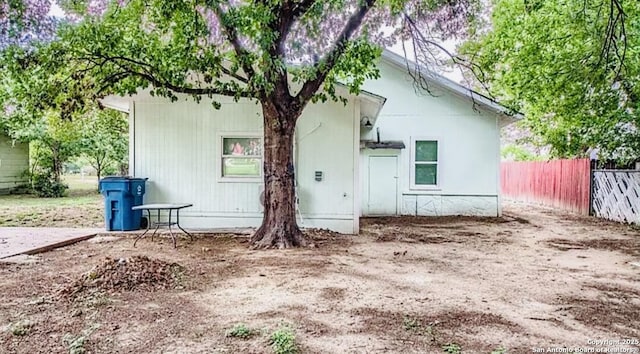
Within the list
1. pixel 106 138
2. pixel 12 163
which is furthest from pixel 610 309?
pixel 12 163

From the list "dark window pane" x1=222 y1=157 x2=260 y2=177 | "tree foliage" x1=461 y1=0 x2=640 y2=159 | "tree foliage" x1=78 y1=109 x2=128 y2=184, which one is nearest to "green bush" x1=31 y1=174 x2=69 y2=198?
"tree foliage" x1=78 y1=109 x2=128 y2=184

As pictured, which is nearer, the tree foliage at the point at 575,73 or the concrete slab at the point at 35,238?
the concrete slab at the point at 35,238

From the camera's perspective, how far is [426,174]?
1295cm

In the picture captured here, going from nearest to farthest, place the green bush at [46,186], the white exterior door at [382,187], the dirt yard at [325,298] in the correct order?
the dirt yard at [325,298]
the white exterior door at [382,187]
the green bush at [46,186]

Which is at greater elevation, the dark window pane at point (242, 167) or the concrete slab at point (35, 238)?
the dark window pane at point (242, 167)

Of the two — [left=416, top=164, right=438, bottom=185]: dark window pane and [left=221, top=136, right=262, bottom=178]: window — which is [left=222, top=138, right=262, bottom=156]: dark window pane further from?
[left=416, top=164, right=438, bottom=185]: dark window pane

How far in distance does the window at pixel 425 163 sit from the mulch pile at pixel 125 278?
877cm

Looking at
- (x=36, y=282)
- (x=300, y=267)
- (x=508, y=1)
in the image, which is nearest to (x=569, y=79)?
(x=508, y=1)

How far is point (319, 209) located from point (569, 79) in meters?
6.34

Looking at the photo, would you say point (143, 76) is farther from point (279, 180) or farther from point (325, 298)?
point (325, 298)

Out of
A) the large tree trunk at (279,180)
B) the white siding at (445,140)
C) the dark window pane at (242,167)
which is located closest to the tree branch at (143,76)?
the large tree trunk at (279,180)

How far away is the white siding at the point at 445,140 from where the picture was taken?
12703 mm

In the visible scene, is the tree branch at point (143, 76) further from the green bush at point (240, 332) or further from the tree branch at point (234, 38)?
the green bush at point (240, 332)

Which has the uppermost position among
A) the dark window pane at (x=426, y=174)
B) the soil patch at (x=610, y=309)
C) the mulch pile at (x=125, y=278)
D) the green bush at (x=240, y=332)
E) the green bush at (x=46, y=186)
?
the dark window pane at (x=426, y=174)
